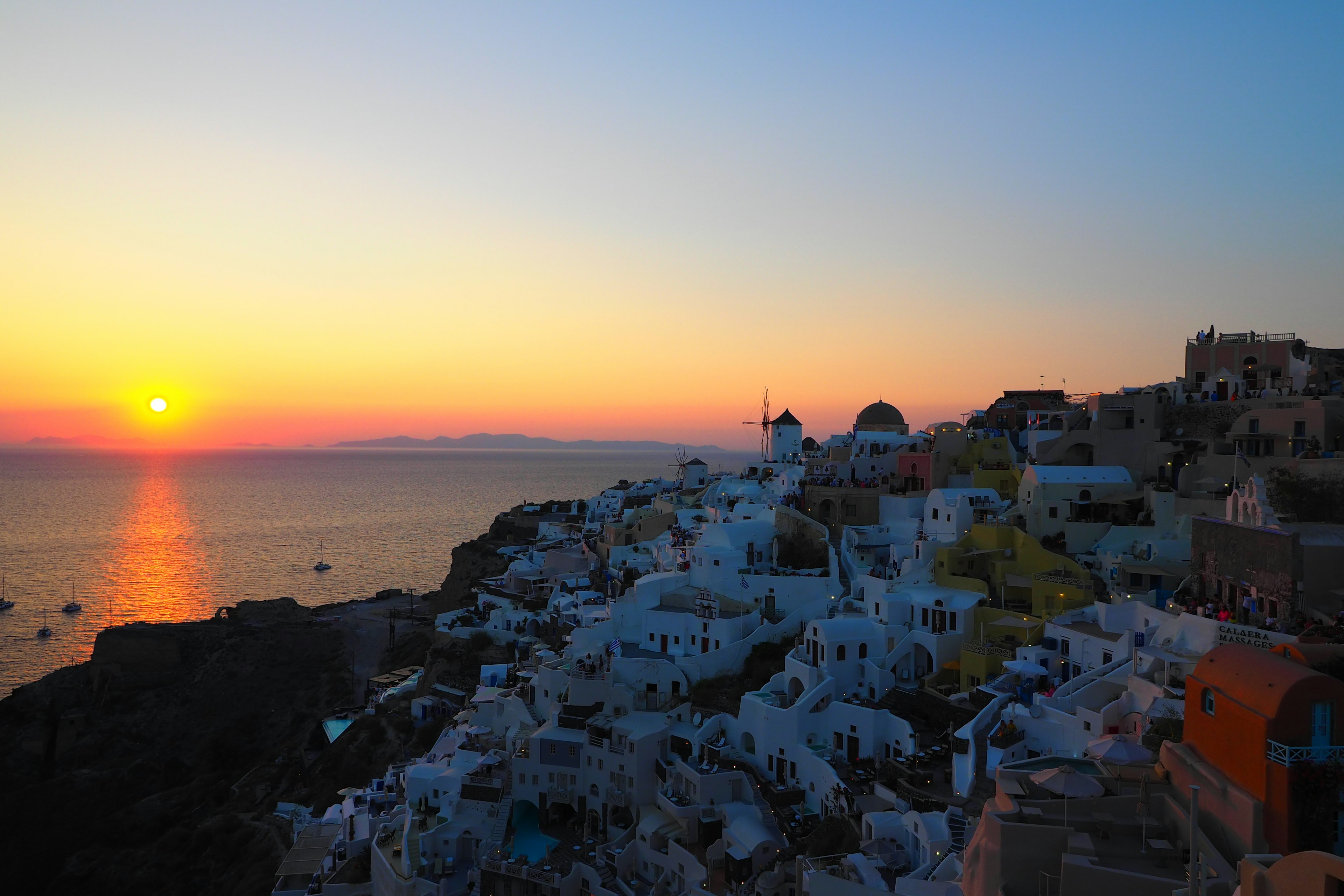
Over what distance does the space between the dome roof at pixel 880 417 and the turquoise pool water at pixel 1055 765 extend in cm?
3486

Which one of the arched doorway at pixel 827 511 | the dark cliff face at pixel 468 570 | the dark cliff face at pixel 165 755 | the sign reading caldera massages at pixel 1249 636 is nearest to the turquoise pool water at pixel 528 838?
the dark cliff face at pixel 165 755

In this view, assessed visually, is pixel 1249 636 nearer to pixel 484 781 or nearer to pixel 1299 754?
pixel 1299 754

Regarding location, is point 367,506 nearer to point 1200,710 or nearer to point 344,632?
point 344,632

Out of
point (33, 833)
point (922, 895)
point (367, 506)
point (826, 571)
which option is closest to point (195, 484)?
point (367, 506)

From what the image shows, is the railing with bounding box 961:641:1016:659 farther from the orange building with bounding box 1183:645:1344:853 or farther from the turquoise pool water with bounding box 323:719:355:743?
the turquoise pool water with bounding box 323:719:355:743

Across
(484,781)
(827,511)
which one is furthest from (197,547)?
(484,781)

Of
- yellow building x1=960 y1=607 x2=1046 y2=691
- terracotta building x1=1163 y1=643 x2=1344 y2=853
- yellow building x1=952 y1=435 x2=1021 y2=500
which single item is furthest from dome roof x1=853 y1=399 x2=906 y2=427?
terracotta building x1=1163 y1=643 x2=1344 y2=853

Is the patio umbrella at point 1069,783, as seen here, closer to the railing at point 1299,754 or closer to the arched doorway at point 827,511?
the railing at point 1299,754

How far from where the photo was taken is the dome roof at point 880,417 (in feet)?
156

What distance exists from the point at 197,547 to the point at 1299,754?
97.4m

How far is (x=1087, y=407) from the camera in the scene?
111 ft

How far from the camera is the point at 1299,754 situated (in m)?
9.43

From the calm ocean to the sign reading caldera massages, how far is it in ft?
167

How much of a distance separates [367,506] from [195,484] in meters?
66.4
